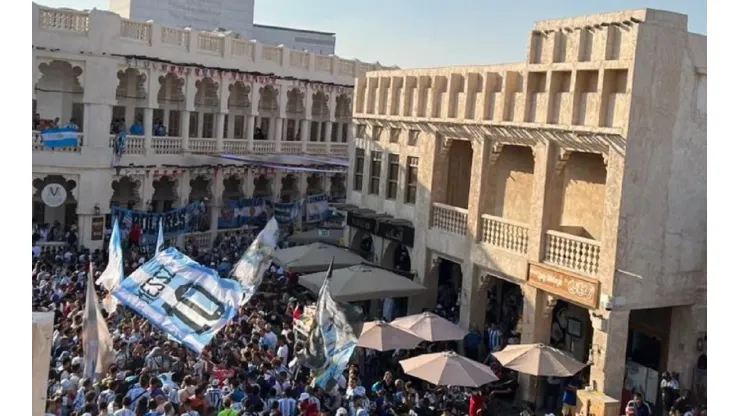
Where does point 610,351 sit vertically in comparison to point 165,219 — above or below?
below

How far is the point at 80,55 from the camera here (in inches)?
1088

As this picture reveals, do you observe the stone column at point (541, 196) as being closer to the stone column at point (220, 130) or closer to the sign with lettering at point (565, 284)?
the sign with lettering at point (565, 284)

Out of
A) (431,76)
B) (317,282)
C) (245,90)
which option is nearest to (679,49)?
(431,76)

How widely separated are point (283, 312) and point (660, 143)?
1031 cm

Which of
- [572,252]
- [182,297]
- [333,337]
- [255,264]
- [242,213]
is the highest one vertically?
[572,252]

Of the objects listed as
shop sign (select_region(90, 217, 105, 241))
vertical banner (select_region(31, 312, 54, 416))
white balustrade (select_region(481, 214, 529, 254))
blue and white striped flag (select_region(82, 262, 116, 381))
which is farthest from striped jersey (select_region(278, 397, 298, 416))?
shop sign (select_region(90, 217, 105, 241))

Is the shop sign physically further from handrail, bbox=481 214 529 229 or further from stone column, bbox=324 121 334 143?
handrail, bbox=481 214 529 229

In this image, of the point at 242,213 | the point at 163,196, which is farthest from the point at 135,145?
the point at 242,213

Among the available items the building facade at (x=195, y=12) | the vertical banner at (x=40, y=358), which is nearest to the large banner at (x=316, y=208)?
the building facade at (x=195, y=12)

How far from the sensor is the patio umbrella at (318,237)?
28.6m

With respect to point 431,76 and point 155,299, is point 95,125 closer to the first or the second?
point 431,76

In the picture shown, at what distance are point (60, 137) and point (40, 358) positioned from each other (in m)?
21.1

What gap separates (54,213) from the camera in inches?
1142

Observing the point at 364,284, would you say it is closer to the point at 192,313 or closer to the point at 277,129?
the point at 192,313
